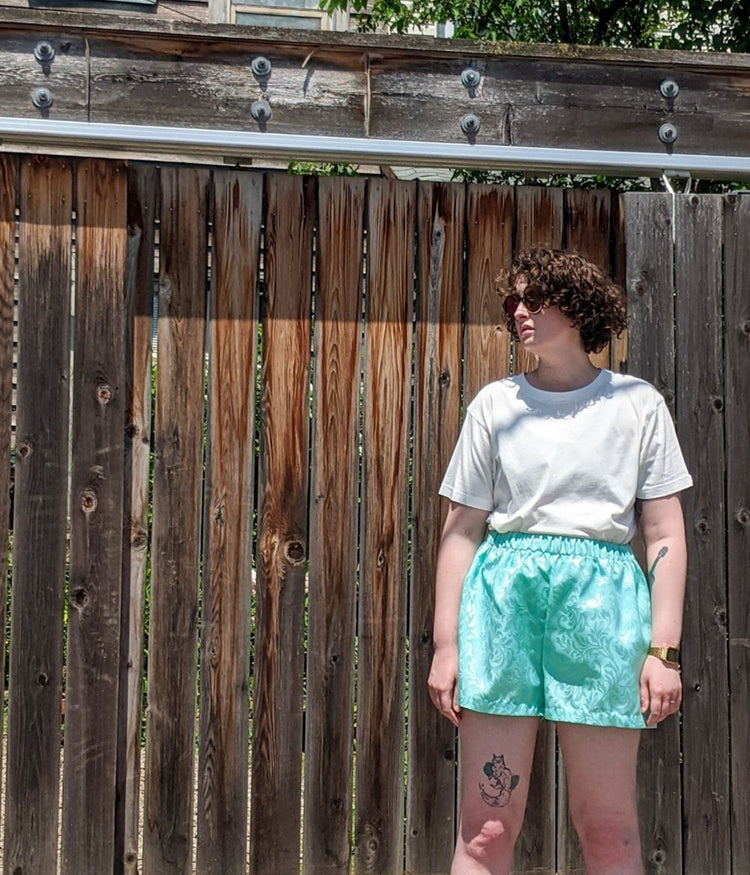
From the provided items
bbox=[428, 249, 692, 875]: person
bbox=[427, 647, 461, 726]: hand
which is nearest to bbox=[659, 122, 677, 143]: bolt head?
bbox=[428, 249, 692, 875]: person

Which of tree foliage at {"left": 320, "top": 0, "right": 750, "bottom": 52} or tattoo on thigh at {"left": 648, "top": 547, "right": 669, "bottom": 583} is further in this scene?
tree foliage at {"left": 320, "top": 0, "right": 750, "bottom": 52}

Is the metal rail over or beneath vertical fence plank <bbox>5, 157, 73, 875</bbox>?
over

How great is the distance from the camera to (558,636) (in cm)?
293

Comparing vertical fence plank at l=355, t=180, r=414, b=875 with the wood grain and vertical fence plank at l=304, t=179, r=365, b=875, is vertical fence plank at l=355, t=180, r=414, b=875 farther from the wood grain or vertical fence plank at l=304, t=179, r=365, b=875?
the wood grain

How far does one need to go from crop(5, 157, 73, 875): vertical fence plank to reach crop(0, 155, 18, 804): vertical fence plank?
0.03 m

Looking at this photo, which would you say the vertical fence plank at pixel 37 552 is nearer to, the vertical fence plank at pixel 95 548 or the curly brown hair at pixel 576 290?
the vertical fence plank at pixel 95 548

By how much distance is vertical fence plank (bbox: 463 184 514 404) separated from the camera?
3857mm

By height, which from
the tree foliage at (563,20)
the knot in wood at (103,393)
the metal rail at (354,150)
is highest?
the tree foliage at (563,20)

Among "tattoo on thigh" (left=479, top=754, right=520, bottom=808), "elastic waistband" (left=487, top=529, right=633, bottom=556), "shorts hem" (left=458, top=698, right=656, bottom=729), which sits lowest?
"tattoo on thigh" (left=479, top=754, right=520, bottom=808)

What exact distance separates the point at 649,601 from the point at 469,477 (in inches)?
22.5

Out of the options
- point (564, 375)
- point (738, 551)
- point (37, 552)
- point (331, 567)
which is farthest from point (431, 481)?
point (37, 552)

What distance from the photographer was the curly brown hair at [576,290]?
10.1 ft

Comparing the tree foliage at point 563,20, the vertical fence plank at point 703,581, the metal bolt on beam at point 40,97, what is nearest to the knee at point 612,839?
the vertical fence plank at point 703,581

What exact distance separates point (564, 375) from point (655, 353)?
0.83 meters
